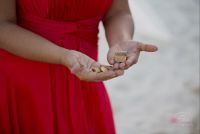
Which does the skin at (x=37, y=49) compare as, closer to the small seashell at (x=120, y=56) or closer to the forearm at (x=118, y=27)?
the small seashell at (x=120, y=56)

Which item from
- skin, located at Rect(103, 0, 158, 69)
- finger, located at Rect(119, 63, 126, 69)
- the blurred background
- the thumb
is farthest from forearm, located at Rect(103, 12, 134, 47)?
the blurred background

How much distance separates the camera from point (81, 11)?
172 cm

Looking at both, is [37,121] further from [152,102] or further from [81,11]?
[152,102]

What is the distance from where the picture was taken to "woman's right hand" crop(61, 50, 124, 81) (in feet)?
4.99

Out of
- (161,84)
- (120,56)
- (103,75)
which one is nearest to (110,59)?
(120,56)

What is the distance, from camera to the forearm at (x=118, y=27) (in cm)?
181

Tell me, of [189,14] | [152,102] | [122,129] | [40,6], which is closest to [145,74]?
[152,102]

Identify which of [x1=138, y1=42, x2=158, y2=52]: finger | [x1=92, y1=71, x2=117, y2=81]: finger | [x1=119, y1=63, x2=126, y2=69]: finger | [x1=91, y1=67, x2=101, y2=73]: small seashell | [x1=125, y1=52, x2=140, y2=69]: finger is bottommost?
[x1=92, y1=71, x2=117, y2=81]: finger

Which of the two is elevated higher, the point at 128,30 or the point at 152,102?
the point at 128,30

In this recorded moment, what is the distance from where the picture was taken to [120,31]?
183 centimetres

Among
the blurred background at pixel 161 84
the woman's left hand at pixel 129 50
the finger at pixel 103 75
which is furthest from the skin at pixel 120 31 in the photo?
the blurred background at pixel 161 84

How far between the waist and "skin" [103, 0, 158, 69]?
96mm

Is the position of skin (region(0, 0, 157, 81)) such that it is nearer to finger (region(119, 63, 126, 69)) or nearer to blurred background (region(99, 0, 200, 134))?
finger (region(119, 63, 126, 69))

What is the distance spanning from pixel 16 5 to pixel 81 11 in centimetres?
22
